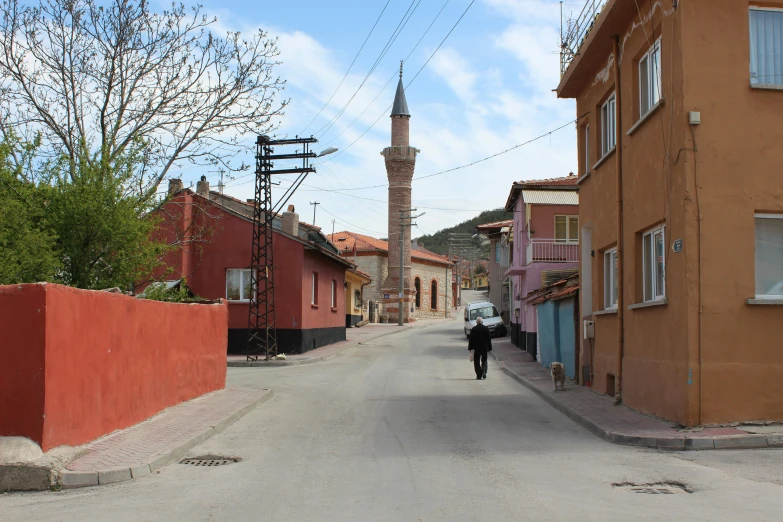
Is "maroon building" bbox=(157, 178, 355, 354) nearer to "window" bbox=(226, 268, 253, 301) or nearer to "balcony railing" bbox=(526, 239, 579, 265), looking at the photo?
"window" bbox=(226, 268, 253, 301)

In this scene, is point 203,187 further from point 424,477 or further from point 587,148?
point 424,477

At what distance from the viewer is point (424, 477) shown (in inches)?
302

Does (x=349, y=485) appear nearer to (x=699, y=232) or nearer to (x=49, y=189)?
(x=699, y=232)

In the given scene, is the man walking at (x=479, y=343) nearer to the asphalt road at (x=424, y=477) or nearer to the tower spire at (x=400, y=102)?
the asphalt road at (x=424, y=477)

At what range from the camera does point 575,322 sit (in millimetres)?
17906

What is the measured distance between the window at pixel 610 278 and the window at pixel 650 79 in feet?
10.7

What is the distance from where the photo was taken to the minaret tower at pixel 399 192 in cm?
6188

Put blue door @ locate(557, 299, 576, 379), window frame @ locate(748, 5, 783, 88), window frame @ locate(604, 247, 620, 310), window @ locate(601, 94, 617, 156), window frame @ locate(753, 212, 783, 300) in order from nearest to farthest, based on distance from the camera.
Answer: window frame @ locate(753, 212, 783, 300) < window frame @ locate(748, 5, 783, 88) < window @ locate(601, 94, 617, 156) < window frame @ locate(604, 247, 620, 310) < blue door @ locate(557, 299, 576, 379)

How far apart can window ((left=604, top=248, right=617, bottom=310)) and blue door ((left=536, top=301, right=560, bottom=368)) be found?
565 cm

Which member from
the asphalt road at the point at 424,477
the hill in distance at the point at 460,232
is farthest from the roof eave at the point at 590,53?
the hill in distance at the point at 460,232

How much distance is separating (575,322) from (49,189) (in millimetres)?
11912

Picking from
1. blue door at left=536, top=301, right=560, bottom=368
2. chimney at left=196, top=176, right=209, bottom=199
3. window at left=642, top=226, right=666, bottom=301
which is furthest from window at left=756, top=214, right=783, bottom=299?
chimney at left=196, top=176, right=209, bottom=199

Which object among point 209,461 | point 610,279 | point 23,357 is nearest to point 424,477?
point 209,461

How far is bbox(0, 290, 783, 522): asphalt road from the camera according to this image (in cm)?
628
